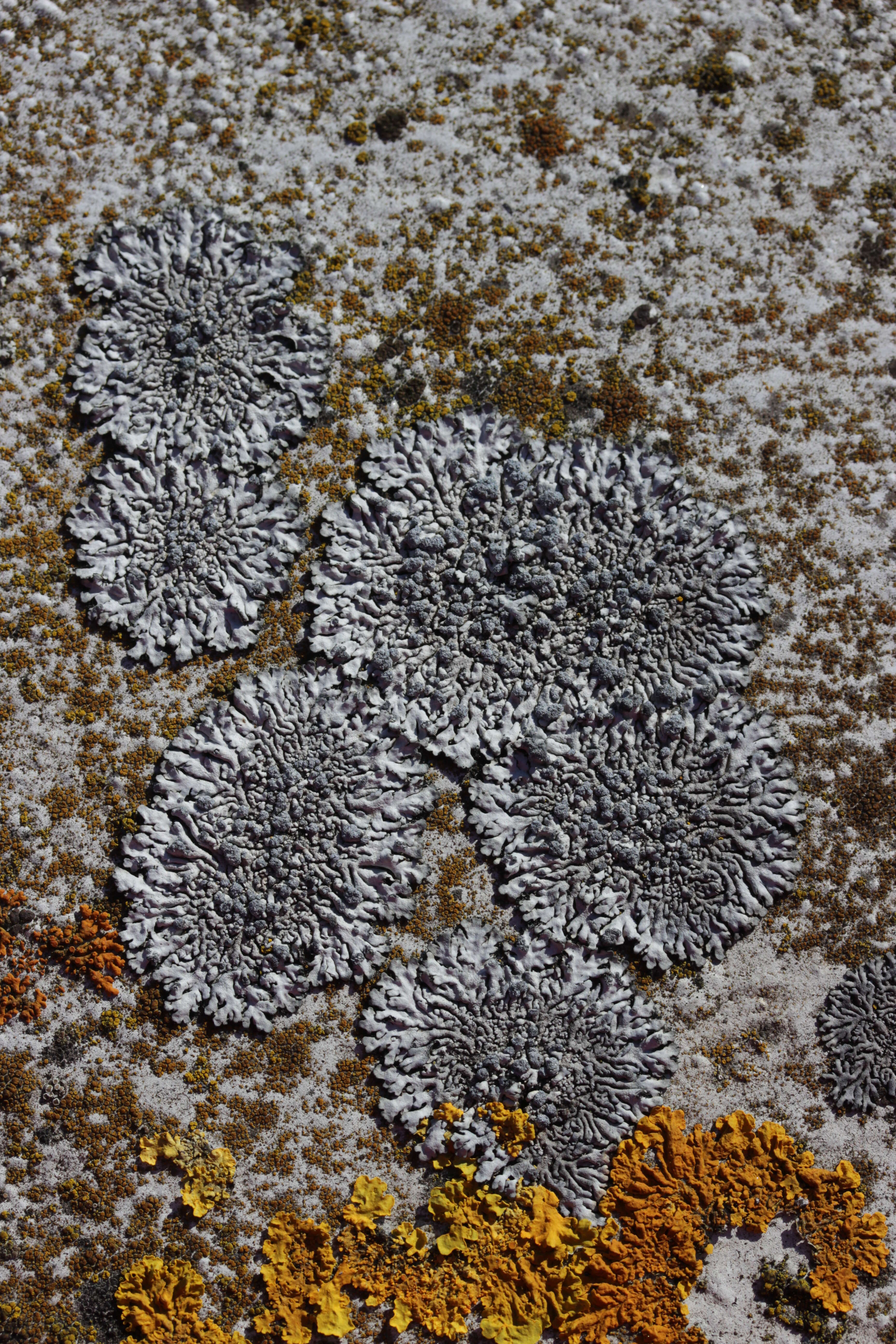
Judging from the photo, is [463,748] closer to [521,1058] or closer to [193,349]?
[521,1058]

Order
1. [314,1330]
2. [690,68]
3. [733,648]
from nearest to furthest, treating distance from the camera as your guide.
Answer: [314,1330], [733,648], [690,68]

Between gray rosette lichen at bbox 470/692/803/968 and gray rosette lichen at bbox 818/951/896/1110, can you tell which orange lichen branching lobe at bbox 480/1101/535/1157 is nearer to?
gray rosette lichen at bbox 470/692/803/968

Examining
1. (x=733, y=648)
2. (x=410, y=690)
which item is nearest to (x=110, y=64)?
(x=410, y=690)

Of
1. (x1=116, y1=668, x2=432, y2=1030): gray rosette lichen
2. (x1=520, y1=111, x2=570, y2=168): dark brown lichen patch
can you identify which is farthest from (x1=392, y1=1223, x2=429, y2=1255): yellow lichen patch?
(x1=520, y1=111, x2=570, y2=168): dark brown lichen patch

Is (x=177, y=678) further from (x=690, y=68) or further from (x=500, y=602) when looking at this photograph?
(x=690, y=68)

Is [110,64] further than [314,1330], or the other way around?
[110,64]

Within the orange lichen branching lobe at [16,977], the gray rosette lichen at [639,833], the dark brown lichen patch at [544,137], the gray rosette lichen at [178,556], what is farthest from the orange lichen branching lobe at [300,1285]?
the dark brown lichen patch at [544,137]
